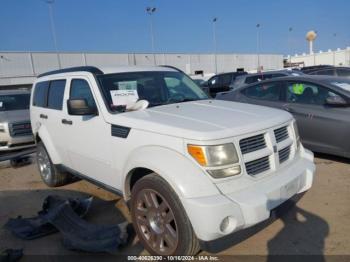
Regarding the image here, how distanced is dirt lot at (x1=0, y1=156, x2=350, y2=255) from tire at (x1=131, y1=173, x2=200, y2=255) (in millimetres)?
277

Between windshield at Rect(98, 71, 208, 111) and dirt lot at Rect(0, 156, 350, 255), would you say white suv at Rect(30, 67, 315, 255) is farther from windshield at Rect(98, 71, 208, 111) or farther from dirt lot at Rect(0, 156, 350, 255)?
dirt lot at Rect(0, 156, 350, 255)

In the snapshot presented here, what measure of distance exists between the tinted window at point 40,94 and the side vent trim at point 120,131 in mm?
2324

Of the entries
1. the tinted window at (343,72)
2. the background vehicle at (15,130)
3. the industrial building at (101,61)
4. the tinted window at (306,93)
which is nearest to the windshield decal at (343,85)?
the tinted window at (306,93)

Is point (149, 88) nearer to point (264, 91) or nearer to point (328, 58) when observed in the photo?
point (264, 91)

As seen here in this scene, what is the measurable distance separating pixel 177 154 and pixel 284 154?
1.19m

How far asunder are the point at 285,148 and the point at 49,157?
3.74 metres

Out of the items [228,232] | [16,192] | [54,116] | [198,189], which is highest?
[54,116]

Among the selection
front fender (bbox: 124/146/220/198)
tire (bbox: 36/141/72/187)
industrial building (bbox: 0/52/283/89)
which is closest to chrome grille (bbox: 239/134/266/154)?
front fender (bbox: 124/146/220/198)

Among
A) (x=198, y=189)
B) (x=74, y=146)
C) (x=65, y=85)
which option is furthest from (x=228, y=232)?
(x=65, y=85)

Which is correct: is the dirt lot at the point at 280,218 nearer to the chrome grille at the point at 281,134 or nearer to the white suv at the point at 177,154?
the white suv at the point at 177,154

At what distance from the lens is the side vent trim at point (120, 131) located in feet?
11.1

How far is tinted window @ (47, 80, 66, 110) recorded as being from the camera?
478 centimetres

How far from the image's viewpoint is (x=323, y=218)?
3754 mm

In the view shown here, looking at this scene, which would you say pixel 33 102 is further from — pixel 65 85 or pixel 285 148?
pixel 285 148
